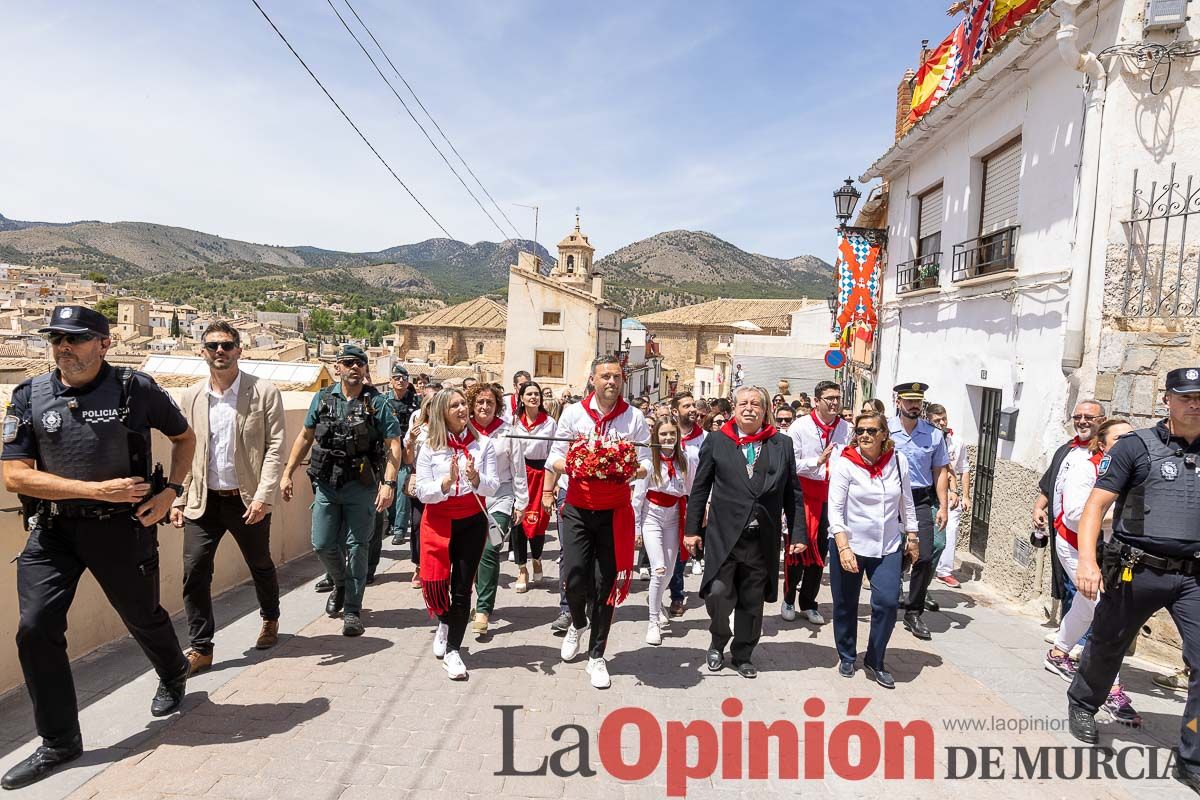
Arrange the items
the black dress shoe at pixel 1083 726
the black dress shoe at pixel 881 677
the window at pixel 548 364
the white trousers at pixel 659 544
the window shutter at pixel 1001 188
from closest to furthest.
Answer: the black dress shoe at pixel 1083 726, the black dress shoe at pixel 881 677, the white trousers at pixel 659 544, the window shutter at pixel 1001 188, the window at pixel 548 364

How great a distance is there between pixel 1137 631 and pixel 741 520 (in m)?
2.25

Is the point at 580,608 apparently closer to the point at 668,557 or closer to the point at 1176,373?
the point at 668,557

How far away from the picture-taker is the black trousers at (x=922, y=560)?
18.4 ft

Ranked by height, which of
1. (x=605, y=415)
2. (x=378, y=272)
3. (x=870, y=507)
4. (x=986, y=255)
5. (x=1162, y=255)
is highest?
(x=378, y=272)

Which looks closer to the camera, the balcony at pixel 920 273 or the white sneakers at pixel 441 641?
the white sneakers at pixel 441 641

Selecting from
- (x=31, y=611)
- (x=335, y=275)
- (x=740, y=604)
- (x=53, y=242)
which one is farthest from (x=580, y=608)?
(x=53, y=242)

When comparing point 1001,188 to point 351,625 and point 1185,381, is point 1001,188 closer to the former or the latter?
point 1185,381

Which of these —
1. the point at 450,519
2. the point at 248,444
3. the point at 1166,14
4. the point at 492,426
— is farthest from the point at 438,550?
the point at 1166,14

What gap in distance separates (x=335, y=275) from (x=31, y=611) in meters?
174

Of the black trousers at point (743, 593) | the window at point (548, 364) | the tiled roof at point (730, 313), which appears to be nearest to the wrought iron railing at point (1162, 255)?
the black trousers at point (743, 593)

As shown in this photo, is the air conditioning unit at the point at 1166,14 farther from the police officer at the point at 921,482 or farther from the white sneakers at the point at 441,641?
the white sneakers at the point at 441,641

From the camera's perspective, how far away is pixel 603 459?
428 cm

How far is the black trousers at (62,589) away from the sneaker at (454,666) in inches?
68.0

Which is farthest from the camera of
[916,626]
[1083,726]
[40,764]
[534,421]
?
[534,421]
